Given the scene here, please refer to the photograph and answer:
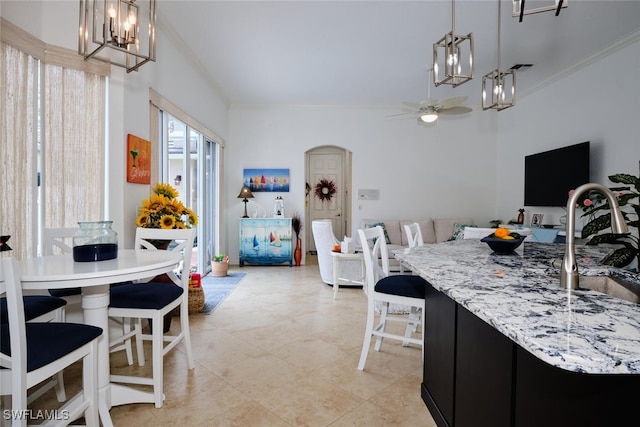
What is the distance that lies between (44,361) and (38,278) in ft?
1.09

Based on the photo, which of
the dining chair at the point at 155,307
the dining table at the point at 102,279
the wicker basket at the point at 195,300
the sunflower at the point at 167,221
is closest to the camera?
the dining table at the point at 102,279

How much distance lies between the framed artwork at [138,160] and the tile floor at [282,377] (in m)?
1.37

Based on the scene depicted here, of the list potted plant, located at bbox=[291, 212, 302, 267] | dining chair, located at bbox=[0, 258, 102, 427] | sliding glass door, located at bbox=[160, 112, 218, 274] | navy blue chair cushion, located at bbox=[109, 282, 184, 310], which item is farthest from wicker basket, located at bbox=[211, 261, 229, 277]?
dining chair, located at bbox=[0, 258, 102, 427]

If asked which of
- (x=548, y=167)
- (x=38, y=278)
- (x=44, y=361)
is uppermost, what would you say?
(x=548, y=167)

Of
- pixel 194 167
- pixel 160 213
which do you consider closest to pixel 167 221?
pixel 160 213

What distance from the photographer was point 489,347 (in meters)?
1.21

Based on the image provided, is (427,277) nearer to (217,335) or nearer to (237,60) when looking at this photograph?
(217,335)

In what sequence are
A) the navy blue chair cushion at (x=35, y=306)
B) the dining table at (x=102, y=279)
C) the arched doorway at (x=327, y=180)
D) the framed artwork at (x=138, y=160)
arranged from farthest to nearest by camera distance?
the arched doorway at (x=327, y=180), the framed artwork at (x=138, y=160), the navy blue chair cushion at (x=35, y=306), the dining table at (x=102, y=279)

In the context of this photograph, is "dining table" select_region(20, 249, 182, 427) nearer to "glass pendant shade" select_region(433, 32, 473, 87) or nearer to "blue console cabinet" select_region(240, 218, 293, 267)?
"glass pendant shade" select_region(433, 32, 473, 87)

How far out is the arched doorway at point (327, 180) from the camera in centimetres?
752

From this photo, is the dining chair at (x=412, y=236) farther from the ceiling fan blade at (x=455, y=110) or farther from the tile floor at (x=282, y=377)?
the ceiling fan blade at (x=455, y=110)

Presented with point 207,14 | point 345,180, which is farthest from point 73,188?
point 345,180

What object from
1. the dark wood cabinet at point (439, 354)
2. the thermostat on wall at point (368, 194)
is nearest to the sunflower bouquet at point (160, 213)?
the dark wood cabinet at point (439, 354)

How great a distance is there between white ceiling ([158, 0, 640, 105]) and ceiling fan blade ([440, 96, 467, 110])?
2.23 ft
